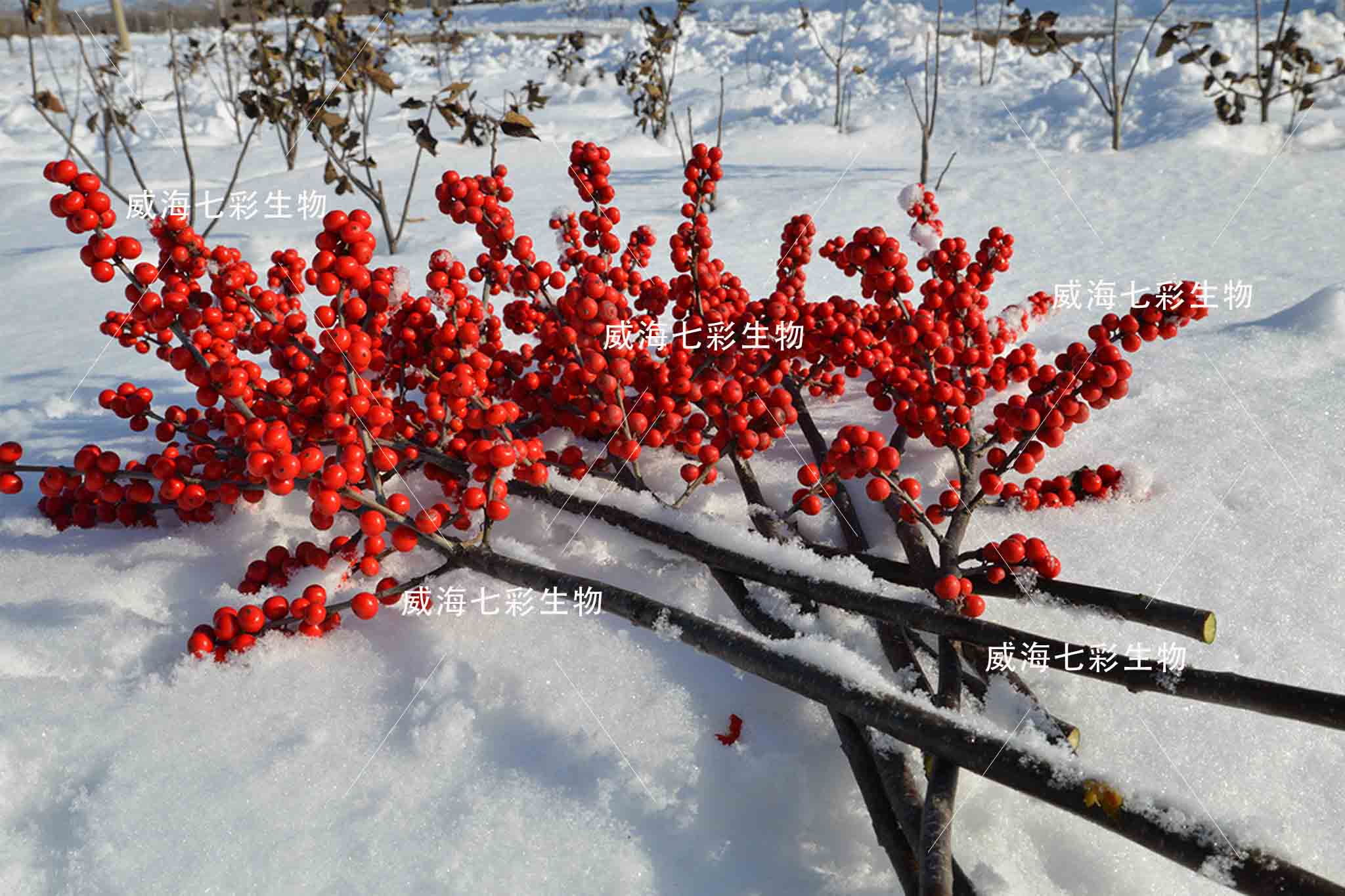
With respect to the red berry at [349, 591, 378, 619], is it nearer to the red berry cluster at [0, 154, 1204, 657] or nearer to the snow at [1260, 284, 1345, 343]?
the red berry cluster at [0, 154, 1204, 657]

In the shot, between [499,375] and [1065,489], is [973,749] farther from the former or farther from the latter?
[499,375]

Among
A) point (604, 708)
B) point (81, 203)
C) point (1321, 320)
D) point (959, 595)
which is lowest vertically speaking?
point (604, 708)

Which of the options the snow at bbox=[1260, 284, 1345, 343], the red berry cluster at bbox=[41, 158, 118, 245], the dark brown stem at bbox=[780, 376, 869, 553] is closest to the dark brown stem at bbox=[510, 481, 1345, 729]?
the dark brown stem at bbox=[780, 376, 869, 553]

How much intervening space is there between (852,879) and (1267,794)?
44cm

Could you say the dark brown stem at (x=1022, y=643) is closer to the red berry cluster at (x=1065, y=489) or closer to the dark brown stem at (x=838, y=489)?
the dark brown stem at (x=838, y=489)

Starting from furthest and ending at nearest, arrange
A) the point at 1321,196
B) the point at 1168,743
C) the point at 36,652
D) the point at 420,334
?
the point at 1321,196 → the point at 420,334 → the point at 36,652 → the point at 1168,743

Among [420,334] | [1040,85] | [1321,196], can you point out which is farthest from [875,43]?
[420,334]

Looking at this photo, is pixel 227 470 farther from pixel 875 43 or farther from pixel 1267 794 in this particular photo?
pixel 875 43

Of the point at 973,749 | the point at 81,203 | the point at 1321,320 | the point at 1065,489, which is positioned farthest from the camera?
the point at 1321,320

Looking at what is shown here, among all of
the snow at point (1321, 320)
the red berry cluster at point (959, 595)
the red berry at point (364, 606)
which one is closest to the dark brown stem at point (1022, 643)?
the red berry cluster at point (959, 595)

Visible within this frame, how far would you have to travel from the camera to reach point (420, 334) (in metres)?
1.28

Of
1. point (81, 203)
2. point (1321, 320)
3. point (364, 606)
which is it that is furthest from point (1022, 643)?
point (1321, 320)

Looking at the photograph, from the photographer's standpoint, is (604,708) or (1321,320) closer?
(604,708)

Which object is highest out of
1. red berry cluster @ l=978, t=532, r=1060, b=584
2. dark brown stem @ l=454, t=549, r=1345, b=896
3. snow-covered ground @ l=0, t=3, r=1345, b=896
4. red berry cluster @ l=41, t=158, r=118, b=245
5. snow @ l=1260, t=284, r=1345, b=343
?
red berry cluster @ l=41, t=158, r=118, b=245
